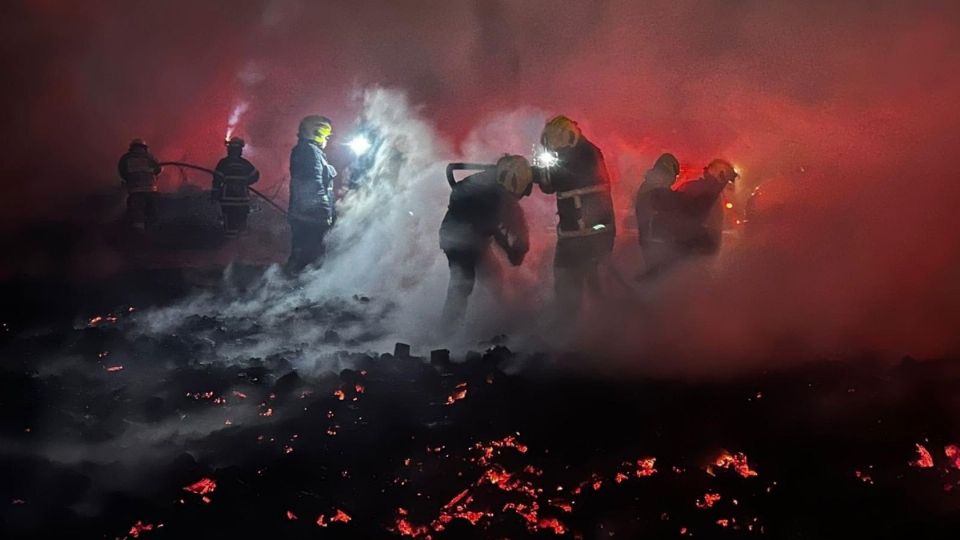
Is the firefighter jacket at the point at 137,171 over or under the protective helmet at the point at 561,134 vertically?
over

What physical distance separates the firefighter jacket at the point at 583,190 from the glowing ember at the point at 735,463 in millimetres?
2656

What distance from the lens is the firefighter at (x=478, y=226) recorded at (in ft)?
20.5

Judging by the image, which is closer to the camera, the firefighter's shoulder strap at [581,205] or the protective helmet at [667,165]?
the firefighter's shoulder strap at [581,205]

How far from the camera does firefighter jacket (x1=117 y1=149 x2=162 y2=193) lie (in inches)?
397

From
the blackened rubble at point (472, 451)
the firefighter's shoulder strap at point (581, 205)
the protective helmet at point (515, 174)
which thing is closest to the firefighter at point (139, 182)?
the blackened rubble at point (472, 451)

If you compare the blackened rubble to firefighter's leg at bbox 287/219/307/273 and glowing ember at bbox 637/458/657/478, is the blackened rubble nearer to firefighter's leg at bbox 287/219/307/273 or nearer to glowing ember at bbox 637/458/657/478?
glowing ember at bbox 637/458/657/478

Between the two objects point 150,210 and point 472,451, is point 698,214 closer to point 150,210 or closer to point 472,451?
point 472,451

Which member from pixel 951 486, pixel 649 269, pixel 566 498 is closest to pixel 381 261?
pixel 649 269

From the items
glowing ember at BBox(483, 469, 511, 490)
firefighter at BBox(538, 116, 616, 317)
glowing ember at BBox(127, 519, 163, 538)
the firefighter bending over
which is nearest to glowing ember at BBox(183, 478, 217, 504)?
glowing ember at BBox(127, 519, 163, 538)

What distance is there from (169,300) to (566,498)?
600 cm

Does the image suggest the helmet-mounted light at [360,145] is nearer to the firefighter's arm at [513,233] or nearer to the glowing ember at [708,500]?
the firefighter's arm at [513,233]

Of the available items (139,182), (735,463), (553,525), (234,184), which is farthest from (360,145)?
(553,525)

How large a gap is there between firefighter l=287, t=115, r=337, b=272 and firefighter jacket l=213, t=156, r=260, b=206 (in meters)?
1.74

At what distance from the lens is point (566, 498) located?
3.38 meters
